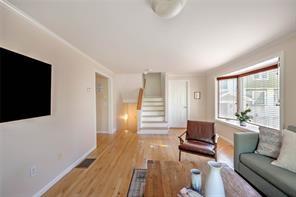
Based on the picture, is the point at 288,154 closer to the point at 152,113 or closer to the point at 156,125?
the point at 156,125

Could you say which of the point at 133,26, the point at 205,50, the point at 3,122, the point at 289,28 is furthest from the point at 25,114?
the point at 289,28

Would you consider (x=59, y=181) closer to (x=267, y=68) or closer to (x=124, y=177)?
(x=124, y=177)

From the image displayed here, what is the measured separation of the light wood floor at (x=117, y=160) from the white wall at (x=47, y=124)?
1.03 ft

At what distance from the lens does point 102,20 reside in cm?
203

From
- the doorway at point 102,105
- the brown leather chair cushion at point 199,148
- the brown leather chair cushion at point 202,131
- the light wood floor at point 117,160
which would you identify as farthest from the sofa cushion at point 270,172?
the doorway at point 102,105

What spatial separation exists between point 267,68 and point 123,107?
4.86m

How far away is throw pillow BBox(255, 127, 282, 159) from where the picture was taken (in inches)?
88.8

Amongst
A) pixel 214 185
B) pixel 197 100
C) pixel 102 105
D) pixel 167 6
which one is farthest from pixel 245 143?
pixel 102 105

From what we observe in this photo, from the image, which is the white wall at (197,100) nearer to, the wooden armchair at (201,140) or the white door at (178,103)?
the white door at (178,103)

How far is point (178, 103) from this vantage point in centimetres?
675

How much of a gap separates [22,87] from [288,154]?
3.17m

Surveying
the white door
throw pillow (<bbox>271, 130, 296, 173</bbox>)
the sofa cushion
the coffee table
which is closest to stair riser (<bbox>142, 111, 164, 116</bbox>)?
the white door

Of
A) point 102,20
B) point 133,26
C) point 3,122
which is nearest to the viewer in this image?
point 3,122

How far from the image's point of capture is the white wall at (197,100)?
6.61m
